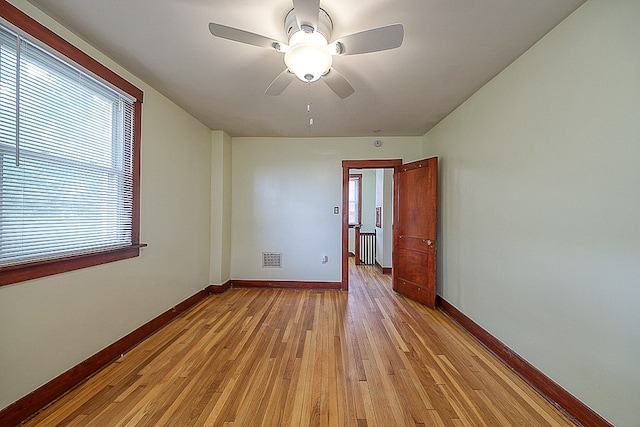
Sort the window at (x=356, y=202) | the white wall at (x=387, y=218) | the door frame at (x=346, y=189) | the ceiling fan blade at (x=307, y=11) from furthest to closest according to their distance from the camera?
the window at (x=356, y=202), the white wall at (x=387, y=218), the door frame at (x=346, y=189), the ceiling fan blade at (x=307, y=11)

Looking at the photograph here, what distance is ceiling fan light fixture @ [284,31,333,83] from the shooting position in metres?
1.67

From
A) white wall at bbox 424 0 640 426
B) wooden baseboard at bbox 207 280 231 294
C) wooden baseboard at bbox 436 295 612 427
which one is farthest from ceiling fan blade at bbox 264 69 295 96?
wooden baseboard at bbox 207 280 231 294

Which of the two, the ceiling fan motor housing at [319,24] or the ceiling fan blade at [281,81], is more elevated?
the ceiling fan motor housing at [319,24]

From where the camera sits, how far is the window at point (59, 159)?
1.59 m

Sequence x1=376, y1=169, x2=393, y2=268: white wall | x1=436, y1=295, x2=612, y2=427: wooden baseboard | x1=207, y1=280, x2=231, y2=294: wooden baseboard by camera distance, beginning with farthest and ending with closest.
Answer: x1=376, y1=169, x2=393, y2=268: white wall → x1=207, y1=280, x2=231, y2=294: wooden baseboard → x1=436, y1=295, x2=612, y2=427: wooden baseboard

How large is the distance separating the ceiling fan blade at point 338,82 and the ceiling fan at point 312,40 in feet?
0.60

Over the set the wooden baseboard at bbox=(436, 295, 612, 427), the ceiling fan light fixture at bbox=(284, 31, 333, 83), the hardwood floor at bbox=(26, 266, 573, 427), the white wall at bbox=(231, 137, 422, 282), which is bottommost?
the hardwood floor at bbox=(26, 266, 573, 427)

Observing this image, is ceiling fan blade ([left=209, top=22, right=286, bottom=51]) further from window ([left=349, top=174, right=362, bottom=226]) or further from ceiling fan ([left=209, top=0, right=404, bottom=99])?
window ([left=349, top=174, right=362, bottom=226])

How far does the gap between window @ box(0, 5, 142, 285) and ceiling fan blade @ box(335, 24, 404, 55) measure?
1.86m

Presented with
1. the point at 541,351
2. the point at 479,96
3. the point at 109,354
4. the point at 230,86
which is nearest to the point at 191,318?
the point at 109,354

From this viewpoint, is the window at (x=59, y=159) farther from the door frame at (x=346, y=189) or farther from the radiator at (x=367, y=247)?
the radiator at (x=367, y=247)

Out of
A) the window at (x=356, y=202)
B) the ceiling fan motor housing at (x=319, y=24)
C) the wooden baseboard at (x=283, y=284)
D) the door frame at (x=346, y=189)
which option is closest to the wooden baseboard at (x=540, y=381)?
the door frame at (x=346, y=189)

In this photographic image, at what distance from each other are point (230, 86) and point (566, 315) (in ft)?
10.6

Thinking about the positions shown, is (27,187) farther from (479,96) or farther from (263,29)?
(479,96)
